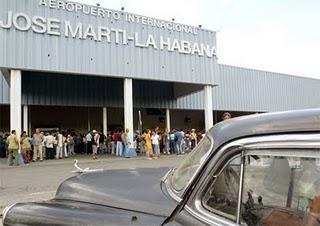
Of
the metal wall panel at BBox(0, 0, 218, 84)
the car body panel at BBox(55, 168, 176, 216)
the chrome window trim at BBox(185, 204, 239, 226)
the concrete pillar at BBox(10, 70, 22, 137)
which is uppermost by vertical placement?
the metal wall panel at BBox(0, 0, 218, 84)

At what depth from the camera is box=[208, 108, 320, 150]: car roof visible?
1.77 meters

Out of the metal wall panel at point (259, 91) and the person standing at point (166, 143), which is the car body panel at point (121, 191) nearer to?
the person standing at point (166, 143)

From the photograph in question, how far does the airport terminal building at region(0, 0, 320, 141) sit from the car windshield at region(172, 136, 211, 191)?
2089cm

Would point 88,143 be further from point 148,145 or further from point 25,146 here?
point 25,146

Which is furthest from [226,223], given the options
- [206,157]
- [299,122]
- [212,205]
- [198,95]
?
[198,95]

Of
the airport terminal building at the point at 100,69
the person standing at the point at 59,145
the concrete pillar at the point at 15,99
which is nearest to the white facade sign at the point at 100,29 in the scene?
the airport terminal building at the point at 100,69


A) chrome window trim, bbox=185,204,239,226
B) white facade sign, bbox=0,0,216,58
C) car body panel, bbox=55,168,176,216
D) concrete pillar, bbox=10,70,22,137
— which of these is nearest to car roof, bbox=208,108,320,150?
chrome window trim, bbox=185,204,239,226

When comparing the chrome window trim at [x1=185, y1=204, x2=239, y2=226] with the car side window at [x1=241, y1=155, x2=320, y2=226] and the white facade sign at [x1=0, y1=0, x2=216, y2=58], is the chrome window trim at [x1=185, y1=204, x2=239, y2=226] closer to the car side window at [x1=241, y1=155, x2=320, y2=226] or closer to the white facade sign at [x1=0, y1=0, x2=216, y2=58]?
the car side window at [x1=241, y1=155, x2=320, y2=226]

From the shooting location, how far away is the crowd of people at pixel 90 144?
21.3 metres

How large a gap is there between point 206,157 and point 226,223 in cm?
34

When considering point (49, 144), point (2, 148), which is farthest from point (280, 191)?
point (2, 148)

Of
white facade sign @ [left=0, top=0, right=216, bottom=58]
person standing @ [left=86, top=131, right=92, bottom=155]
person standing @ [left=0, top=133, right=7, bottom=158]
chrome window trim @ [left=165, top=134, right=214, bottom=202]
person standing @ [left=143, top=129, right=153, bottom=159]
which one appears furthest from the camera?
person standing @ [left=0, top=133, right=7, bottom=158]

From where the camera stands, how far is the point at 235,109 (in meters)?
38.6

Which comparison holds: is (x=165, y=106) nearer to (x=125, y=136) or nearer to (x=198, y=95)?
(x=198, y=95)
